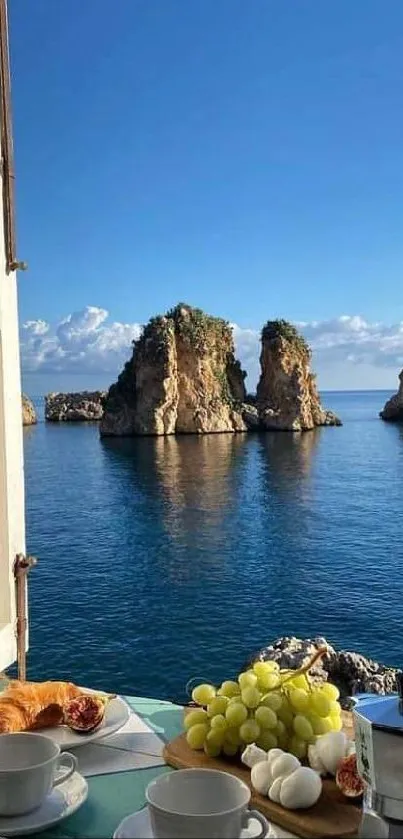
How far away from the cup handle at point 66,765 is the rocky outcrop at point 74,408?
97920 millimetres

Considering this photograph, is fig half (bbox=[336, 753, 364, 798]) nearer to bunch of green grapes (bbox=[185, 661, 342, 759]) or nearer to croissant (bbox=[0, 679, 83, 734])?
bunch of green grapes (bbox=[185, 661, 342, 759])

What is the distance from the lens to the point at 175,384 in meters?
61.9

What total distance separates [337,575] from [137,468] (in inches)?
1007

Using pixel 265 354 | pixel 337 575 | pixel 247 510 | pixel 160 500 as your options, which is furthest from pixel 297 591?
pixel 265 354

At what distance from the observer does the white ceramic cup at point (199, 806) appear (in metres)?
1.18

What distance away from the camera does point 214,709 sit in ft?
5.77

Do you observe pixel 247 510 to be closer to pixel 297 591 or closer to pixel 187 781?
pixel 297 591

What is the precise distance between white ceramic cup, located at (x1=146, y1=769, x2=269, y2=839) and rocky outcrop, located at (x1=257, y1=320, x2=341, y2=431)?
2531 inches

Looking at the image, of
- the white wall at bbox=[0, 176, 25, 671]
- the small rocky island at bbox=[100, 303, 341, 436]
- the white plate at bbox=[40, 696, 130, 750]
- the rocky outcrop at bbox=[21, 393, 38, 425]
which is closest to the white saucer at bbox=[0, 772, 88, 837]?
the white plate at bbox=[40, 696, 130, 750]

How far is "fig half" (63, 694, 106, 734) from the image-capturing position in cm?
189

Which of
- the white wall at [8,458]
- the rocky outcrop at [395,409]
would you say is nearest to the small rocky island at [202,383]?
the rocky outcrop at [395,409]

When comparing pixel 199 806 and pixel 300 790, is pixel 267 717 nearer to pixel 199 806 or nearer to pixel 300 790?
pixel 300 790

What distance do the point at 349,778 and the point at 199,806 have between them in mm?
365

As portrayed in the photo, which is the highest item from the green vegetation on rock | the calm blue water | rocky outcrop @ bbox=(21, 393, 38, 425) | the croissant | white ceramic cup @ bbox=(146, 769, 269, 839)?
the green vegetation on rock
